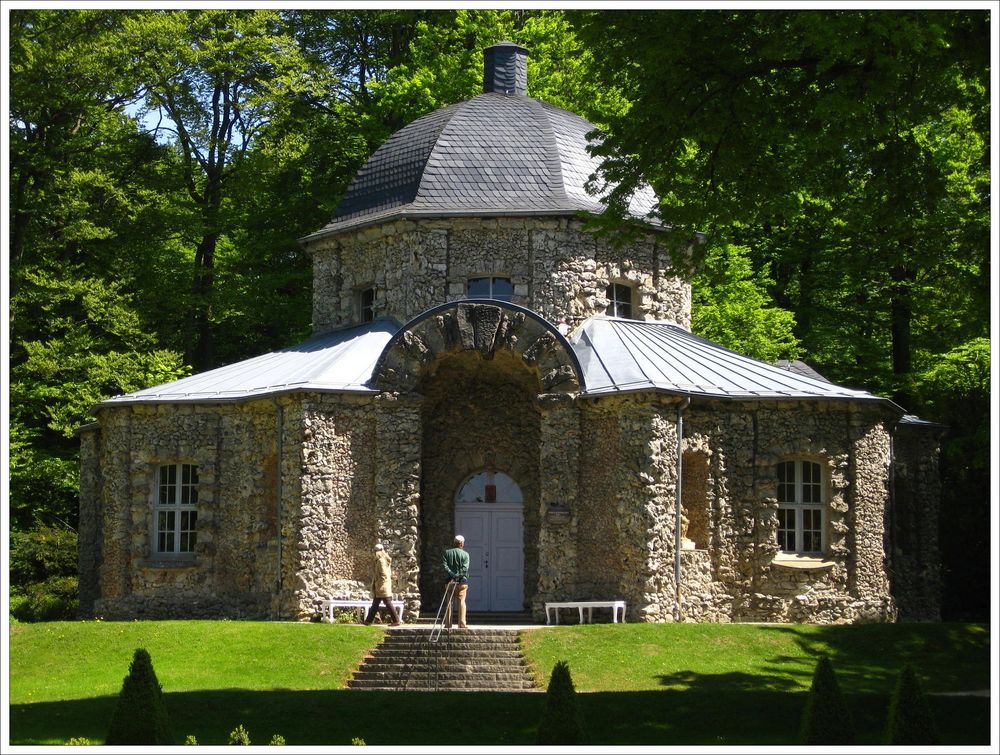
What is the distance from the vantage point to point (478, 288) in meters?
31.5

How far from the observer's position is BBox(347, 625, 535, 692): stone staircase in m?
23.6

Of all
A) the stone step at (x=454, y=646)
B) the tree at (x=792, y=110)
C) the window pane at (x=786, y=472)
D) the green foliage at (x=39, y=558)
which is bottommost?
the stone step at (x=454, y=646)

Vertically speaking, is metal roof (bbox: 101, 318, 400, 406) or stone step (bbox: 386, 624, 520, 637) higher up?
metal roof (bbox: 101, 318, 400, 406)

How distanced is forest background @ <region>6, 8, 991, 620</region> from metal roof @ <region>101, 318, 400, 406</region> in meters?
6.40

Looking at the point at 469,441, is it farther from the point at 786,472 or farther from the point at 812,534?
the point at 812,534

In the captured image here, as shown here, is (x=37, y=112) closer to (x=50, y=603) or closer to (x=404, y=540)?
(x=50, y=603)

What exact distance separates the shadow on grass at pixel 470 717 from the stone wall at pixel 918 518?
35.4ft

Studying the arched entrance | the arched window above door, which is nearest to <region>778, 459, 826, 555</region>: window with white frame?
the arched entrance

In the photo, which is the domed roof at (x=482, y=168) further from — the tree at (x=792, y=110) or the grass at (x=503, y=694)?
the grass at (x=503, y=694)

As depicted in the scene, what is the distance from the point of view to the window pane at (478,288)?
31.4m

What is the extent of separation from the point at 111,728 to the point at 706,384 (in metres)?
15.2

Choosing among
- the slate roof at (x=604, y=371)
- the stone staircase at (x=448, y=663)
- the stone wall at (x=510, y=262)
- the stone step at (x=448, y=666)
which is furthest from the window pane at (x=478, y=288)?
the stone step at (x=448, y=666)

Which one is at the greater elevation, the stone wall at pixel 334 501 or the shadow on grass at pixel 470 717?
the stone wall at pixel 334 501

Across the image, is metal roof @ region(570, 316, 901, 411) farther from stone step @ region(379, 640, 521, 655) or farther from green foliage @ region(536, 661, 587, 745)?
green foliage @ region(536, 661, 587, 745)
